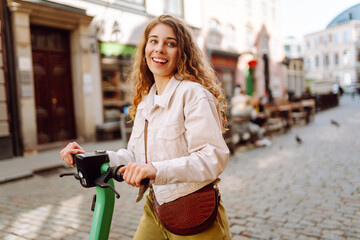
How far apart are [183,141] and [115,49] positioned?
10.7 meters

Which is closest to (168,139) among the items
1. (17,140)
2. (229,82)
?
(17,140)

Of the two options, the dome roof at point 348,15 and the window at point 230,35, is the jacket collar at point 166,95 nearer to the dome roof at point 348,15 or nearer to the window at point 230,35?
the dome roof at point 348,15

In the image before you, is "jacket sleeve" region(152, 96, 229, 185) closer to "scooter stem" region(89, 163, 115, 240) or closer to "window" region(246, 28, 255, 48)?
"scooter stem" region(89, 163, 115, 240)

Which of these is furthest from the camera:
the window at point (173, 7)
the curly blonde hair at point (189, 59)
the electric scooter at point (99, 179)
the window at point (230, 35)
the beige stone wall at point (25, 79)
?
the window at point (230, 35)

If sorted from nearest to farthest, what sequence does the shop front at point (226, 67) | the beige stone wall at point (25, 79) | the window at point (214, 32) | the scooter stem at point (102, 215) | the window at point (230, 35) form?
the scooter stem at point (102, 215) < the beige stone wall at point (25, 79) < the window at point (214, 32) < the shop front at point (226, 67) < the window at point (230, 35)

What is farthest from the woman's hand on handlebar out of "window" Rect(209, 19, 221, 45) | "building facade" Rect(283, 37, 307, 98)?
"building facade" Rect(283, 37, 307, 98)

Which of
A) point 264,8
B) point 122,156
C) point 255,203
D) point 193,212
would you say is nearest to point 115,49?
point 255,203

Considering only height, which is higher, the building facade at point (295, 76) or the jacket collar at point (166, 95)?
the building facade at point (295, 76)

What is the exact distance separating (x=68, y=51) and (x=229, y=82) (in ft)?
35.8

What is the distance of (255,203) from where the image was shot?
4.60m

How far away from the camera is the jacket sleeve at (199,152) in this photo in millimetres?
1395

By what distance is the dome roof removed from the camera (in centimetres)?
264

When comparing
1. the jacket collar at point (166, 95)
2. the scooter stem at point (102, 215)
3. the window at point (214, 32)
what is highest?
the window at point (214, 32)

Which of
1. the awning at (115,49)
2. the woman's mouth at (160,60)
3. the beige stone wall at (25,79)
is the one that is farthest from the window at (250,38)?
the woman's mouth at (160,60)
